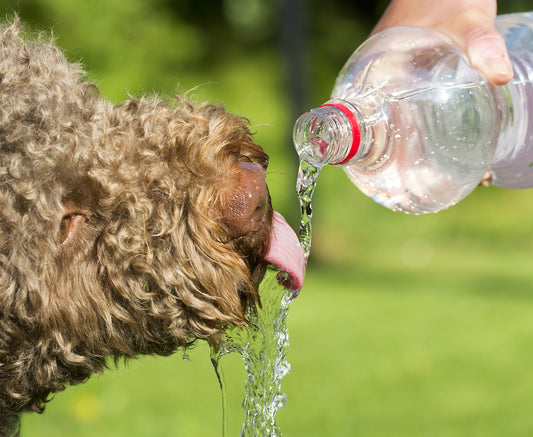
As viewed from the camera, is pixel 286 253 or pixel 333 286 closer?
pixel 286 253

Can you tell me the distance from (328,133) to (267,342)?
2.64ft

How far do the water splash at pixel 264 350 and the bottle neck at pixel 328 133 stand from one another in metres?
0.41

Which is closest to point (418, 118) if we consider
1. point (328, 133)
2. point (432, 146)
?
point (432, 146)

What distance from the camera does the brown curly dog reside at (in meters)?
2.39

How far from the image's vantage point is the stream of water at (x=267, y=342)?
106 inches

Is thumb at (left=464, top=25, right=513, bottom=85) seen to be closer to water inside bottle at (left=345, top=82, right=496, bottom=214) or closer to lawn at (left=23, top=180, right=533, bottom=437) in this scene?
water inside bottle at (left=345, top=82, right=496, bottom=214)

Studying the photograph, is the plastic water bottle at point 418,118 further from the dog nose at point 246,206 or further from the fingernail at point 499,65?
the dog nose at point 246,206

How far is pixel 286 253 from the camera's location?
2.55 m

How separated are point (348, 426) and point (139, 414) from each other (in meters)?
1.33

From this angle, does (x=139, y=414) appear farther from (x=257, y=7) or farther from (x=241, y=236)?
(x=257, y=7)

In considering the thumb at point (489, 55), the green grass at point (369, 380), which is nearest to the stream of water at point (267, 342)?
the thumb at point (489, 55)

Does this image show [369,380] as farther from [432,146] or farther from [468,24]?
[468,24]

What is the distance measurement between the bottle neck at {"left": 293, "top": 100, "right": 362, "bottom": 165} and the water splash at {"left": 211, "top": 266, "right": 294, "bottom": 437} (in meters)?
0.41

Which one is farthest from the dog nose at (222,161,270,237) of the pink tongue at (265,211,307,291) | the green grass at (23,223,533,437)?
the green grass at (23,223,533,437)
